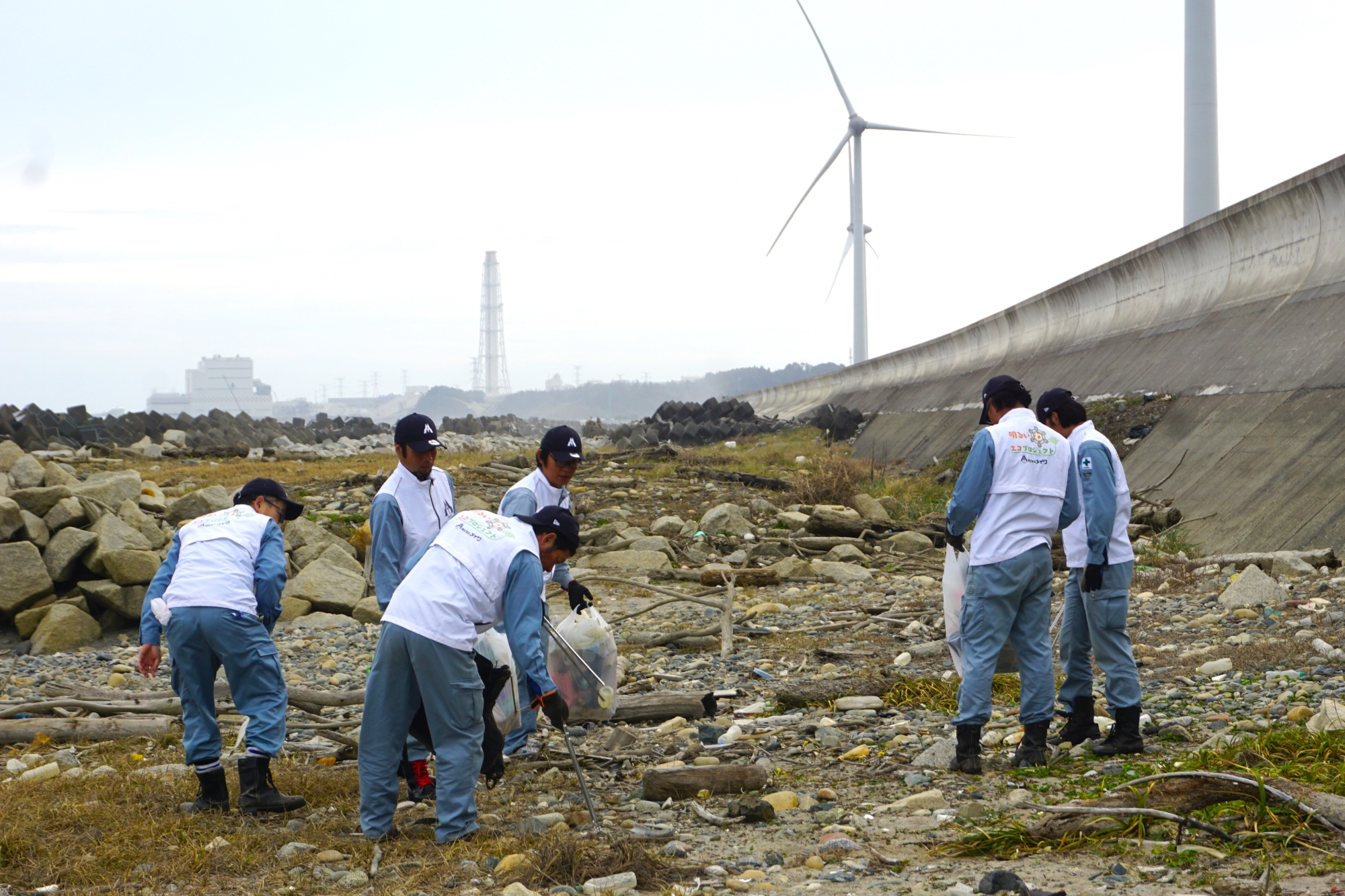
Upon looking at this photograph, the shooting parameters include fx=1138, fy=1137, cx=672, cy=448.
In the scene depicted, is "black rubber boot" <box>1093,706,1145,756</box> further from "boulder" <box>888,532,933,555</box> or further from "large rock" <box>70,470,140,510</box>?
"large rock" <box>70,470,140,510</box>

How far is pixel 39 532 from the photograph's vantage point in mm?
11633

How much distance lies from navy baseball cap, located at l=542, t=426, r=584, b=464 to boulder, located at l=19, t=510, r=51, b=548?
25.9 ft

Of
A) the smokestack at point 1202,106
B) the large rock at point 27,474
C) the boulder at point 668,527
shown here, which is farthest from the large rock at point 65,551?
the smokestack at point 1202,106

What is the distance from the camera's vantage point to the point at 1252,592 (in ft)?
26.8

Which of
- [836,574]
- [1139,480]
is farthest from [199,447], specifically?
[1139,480]

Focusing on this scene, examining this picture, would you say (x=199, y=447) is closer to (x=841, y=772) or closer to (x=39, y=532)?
(x=39, y=532)

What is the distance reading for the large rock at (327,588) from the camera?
1147 cm

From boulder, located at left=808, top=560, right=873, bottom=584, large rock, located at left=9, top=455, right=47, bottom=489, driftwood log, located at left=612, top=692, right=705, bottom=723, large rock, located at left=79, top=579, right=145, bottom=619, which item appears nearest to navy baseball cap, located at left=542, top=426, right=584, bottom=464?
driftwood log, located at left=612, top=692, right=705, bottom=723

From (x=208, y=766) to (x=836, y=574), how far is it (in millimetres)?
8027

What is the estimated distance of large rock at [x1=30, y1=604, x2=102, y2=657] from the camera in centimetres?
1054

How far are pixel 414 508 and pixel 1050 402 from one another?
133 inches

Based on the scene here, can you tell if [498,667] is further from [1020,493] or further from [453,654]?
[1020,493]

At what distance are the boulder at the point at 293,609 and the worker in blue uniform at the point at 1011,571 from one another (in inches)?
301

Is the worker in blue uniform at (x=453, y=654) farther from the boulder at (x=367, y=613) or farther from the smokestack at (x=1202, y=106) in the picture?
the smokestack at (x=1202, y=106)
